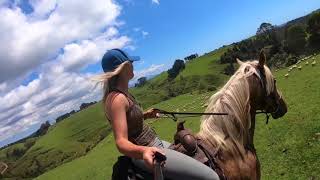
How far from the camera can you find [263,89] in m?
7.19

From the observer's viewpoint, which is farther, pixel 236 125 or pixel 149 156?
pixel 236 125

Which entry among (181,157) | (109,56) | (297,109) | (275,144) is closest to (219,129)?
(181,157)

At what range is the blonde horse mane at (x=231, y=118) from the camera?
658 cm

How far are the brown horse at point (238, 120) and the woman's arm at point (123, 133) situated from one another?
1.53 m

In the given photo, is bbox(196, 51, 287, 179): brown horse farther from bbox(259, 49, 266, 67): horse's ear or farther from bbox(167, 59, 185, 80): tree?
bbox(167, 59, 185, 80): tree

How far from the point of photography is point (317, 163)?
12.0 meters

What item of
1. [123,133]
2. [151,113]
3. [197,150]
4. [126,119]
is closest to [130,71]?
[126,119]

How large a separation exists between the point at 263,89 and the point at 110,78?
8.69 feet

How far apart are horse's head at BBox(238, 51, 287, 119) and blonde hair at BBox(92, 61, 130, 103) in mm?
2234

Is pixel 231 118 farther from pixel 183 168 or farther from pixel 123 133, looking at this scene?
pixel 123 133

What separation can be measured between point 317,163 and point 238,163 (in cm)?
629

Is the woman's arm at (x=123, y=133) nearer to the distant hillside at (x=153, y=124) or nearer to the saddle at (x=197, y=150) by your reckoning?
A: the saddle at (x=197, y=150)

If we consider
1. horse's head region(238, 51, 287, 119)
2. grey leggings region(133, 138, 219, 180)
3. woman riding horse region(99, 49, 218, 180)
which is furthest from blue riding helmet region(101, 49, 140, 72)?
horse's head region(238, 51, 287, 119)

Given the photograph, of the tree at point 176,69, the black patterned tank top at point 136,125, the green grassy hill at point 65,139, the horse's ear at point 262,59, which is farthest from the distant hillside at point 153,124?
the black patterned tank top at point 136,125
